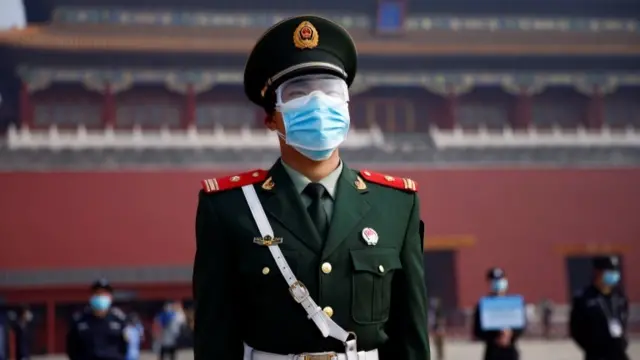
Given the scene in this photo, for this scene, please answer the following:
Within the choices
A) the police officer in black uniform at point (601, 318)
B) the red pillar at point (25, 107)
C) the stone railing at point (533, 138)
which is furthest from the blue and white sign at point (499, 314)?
the red pillar at point (25, 107)

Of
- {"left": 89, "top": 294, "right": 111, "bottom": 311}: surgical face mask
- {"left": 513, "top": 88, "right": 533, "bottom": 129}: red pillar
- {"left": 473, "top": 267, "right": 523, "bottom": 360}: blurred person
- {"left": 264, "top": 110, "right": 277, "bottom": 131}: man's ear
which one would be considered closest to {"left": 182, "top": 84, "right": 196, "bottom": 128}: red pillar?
{"left": 513, "top": 88, "right": 533, "bottom": 129}: red pillar

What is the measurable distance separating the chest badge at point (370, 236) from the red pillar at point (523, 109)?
10.3 meters

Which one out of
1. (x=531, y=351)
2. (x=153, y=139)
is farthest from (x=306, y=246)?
(x=153, y=139)

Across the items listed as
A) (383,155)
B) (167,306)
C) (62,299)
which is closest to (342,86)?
(167,306)

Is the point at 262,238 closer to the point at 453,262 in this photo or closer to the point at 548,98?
the point at 453,262

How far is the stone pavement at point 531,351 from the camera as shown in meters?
7.76

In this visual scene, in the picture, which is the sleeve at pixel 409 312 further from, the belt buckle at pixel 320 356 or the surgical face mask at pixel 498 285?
the surgical face mask at pixel 498 285

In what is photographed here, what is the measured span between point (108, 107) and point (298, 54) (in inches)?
379

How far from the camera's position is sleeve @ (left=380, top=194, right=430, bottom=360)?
124cm

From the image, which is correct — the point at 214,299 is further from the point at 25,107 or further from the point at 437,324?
the point at 25,107

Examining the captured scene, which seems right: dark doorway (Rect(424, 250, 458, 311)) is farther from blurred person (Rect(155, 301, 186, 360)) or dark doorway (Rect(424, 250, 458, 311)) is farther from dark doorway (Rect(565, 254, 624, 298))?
blurred person (Rect(155, 301, 186, 360))

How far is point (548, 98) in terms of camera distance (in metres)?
11.4

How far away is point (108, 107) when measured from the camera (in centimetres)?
1043

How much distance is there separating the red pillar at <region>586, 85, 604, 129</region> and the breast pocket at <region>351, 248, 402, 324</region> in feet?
35.1
